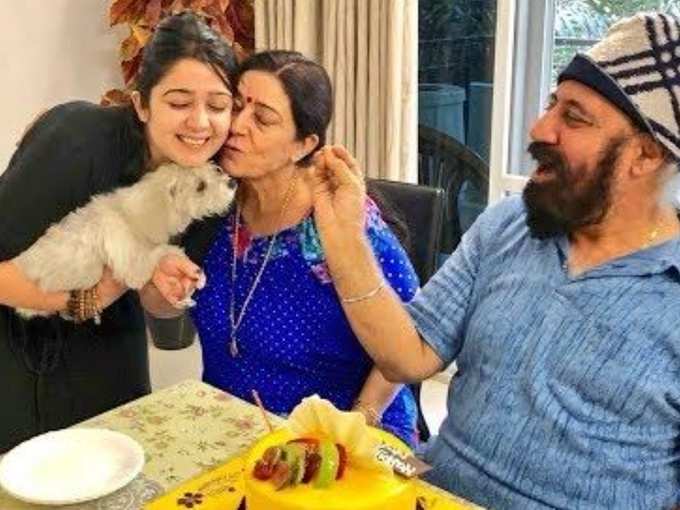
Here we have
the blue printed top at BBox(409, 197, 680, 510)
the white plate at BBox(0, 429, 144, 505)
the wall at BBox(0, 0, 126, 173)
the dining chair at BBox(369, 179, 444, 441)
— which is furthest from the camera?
the wall at BBox(0, 0, 126, 173)

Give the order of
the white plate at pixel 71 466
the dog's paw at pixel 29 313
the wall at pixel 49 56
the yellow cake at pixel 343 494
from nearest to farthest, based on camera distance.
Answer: the yellow cake at pixel 343 494 → the white plate at pixel 71 466 → the dog's paw at pixel 29 313 → the wall at pixel 49 56

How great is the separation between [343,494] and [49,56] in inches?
105

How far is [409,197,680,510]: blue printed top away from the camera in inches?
50.0

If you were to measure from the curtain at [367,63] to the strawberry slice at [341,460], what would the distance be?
186 centimetres

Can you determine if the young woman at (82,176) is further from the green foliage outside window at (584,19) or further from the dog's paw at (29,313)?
the green foliage outside window at (584,19)

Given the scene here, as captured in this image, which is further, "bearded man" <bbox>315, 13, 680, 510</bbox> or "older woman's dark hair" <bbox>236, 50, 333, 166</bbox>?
"older woman's dark hair" <bbox>236, 50, 333, 166</bbox>

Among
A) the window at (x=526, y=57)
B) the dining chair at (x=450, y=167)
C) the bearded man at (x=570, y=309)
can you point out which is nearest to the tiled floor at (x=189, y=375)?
the dining chair at (x=450, y=167)

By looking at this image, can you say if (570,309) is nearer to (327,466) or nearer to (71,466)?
(327,466)

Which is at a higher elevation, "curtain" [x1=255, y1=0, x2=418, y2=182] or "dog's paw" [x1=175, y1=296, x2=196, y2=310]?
"curtain" [x1=255, y1=0, x2=418, y2=182]

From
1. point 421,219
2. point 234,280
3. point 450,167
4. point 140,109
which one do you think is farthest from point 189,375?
point 140,109

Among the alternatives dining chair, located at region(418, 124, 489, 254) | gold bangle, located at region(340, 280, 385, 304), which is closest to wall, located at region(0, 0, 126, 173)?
dining chair, located at region(418, 124, 489, 254)

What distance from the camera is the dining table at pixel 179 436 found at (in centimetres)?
112

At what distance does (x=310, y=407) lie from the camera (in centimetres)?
103

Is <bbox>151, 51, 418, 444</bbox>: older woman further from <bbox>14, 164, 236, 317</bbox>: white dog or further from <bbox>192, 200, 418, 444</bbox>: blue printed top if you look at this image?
<bbox>14, 164, 236, 317</bbox>: white dog
